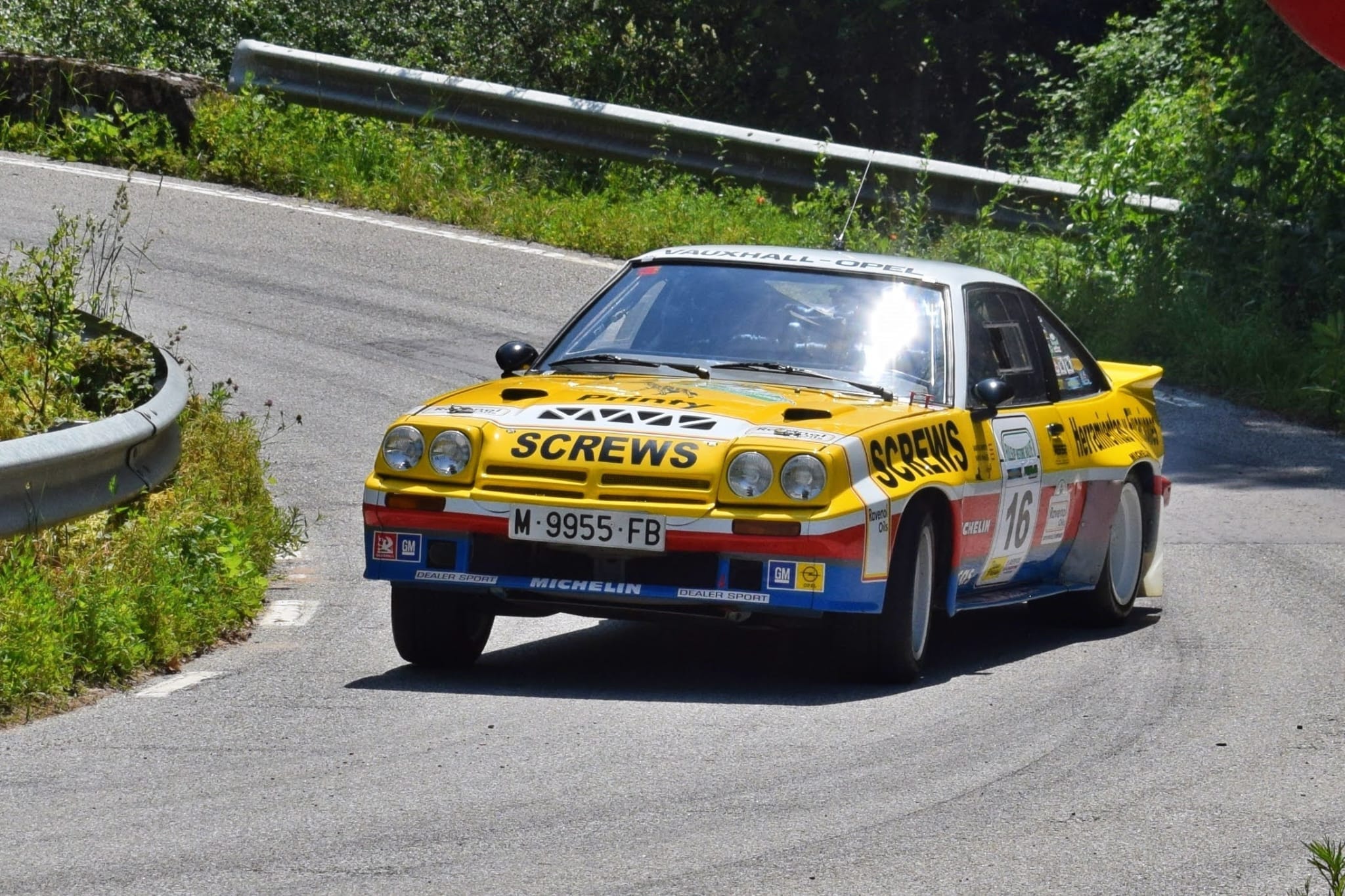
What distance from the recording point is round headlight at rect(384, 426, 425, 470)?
23.4ft

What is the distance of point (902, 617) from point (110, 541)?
3056mm

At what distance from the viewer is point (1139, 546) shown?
9156 millimetres

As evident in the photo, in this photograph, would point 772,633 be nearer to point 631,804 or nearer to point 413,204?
point 631,804

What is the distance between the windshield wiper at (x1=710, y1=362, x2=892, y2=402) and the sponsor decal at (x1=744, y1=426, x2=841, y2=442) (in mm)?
802

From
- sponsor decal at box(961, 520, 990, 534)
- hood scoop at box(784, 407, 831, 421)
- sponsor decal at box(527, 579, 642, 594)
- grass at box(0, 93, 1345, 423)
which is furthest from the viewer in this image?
grass at box(0, 93, 1345, 423)

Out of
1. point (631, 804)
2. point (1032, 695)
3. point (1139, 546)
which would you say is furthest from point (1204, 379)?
point (631, 804)

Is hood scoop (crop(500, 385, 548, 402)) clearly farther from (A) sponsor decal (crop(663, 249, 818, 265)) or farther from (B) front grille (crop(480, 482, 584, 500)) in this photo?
(A) sponsor decal (crop(663, 249, 818, 265))

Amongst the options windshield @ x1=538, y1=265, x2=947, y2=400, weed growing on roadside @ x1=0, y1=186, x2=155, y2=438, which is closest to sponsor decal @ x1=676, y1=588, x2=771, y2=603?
windshield @ x1=538, y1=265, x2=947, y2=400

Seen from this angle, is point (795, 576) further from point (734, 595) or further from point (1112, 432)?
point (1112, 432)

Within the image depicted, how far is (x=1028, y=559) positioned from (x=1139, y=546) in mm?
1056

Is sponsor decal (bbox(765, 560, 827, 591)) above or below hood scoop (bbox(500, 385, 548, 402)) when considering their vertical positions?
below

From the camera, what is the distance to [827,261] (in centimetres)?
832

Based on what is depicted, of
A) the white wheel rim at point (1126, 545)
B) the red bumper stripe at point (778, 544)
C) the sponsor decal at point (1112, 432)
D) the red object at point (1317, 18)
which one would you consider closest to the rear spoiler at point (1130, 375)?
the sponsor decal at point (1112, 432)

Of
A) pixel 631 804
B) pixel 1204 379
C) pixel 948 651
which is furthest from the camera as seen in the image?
pixel 1204 379
